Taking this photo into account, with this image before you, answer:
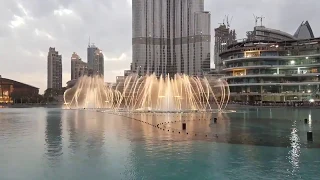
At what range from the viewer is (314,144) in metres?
27.4

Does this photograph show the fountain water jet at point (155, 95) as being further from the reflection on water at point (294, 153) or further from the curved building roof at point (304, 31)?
the curved building roof at point (304, 31)

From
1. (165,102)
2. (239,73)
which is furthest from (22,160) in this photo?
(239,73)

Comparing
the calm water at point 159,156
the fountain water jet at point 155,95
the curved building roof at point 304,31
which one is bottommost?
the calm water at point 159,156

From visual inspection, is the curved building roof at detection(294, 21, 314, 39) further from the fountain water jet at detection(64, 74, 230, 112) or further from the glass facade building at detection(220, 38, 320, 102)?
the fountain water jet at detection(64, 74, 230, 112)

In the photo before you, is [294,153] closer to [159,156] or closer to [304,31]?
[159,156]

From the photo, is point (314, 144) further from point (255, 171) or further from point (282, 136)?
point (255, 171)

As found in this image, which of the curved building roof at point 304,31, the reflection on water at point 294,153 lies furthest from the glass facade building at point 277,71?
the reflection on water at point 294,153

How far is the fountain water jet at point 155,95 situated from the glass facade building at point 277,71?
8.37 metres

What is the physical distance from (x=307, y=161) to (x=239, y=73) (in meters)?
106

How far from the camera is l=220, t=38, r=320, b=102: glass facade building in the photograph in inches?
4594

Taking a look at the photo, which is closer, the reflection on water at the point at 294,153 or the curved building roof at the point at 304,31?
the reflection on water at the point at 294,153

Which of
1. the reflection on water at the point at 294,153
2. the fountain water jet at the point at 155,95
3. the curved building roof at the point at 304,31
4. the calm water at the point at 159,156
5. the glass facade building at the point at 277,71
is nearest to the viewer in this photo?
the calm water at the point at 159,156

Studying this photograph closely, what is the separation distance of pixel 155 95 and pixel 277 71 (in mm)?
47599

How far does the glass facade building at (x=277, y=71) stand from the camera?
383 feet
